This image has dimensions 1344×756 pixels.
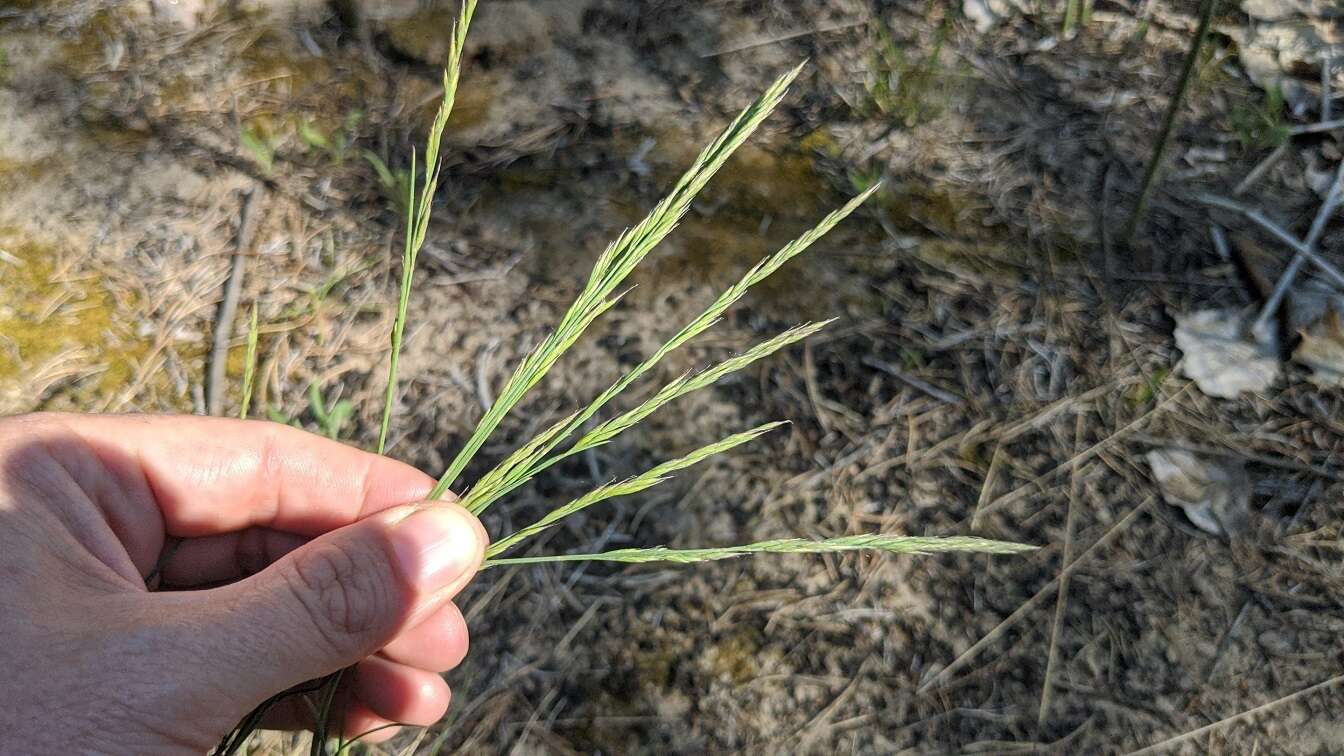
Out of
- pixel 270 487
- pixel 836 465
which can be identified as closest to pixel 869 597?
pixel 836 465

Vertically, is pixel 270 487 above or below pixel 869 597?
above

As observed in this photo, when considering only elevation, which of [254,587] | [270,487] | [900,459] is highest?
[254,587]

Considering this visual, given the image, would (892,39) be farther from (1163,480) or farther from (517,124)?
(1163,480)

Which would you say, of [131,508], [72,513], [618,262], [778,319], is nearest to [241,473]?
[131,508]

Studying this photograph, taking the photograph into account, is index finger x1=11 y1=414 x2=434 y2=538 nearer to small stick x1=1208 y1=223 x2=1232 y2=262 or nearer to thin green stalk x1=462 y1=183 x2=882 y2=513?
thin green stalk x1=462 y1=183 x2=882 y2=513

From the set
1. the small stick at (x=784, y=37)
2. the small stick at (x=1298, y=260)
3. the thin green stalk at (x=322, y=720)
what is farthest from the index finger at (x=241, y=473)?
the small stick at (x=1298, y=260)

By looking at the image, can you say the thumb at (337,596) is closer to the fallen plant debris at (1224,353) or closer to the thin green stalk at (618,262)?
the thin green stalk at (618,262)

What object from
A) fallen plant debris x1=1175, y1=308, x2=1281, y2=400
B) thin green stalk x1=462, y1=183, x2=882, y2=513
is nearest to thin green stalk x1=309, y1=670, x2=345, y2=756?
thin green stalk x1=462, y1=183, x2=882, y2=513

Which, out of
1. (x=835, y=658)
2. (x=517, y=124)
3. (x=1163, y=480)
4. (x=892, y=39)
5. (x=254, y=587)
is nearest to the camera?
(x=254, y=587)
